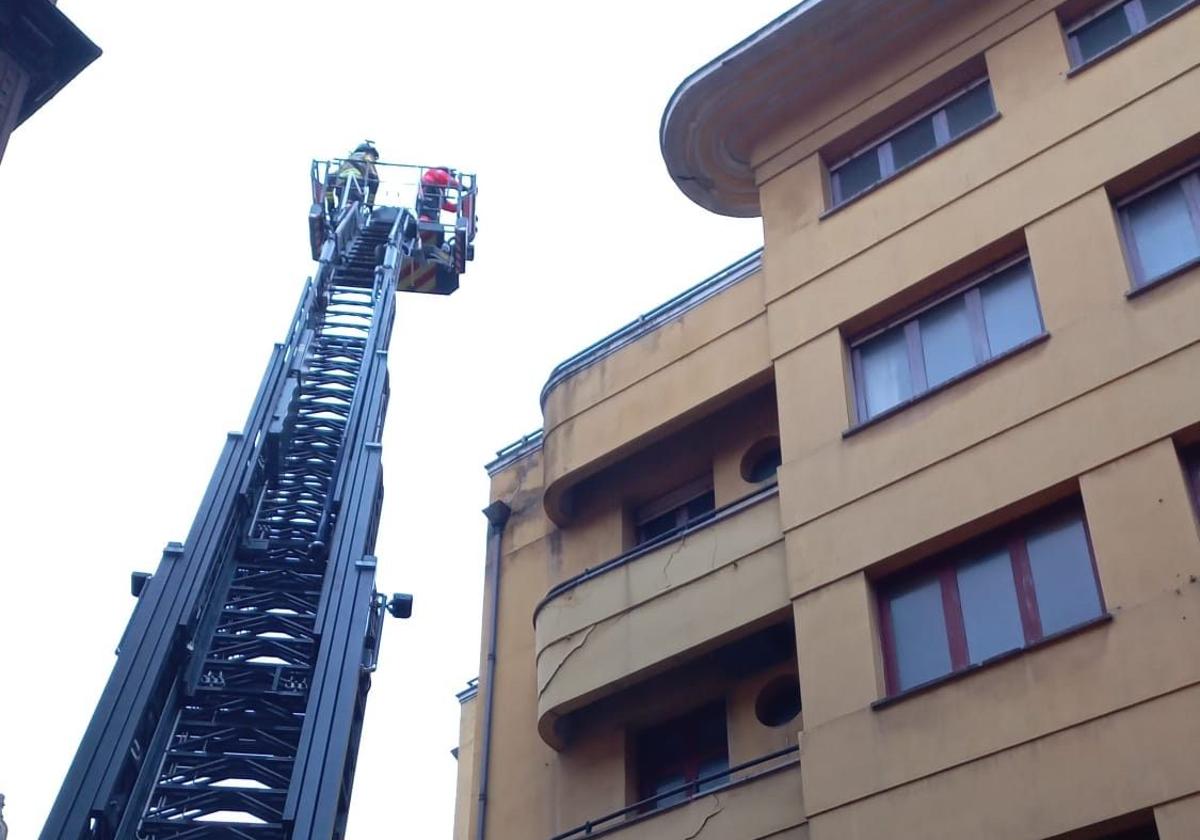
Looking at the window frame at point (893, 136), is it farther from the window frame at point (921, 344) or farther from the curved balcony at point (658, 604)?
the curved balcony at point (658, 604)

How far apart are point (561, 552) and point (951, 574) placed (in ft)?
23.4

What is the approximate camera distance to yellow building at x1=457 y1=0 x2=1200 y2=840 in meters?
12.7

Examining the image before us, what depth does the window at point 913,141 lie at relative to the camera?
17.7m

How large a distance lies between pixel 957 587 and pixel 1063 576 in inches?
44.6

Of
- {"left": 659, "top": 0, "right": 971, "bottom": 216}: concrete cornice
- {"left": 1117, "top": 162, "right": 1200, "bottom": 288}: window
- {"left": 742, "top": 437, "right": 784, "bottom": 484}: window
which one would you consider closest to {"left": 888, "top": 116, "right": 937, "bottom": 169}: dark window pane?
{"left": 659, "top": 0, "right": 971, "bottom": 216}: concrete cornice

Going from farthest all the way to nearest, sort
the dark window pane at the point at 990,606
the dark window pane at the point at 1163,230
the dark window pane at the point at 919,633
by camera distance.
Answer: the dark window pane at the point at 1163,230, the dark window pane at the point at 919,633, the dark window pane at the point at 990,606

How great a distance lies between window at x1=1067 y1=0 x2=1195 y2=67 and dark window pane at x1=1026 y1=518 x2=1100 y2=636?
19.0 feet

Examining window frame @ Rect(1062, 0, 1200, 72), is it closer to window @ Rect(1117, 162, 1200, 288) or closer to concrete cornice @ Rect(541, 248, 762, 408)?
window @ Rect(1117, 162, 1200, 288)

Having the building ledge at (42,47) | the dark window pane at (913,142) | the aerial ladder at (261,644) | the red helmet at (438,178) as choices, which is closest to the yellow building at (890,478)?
the dark window pane at (913,142)

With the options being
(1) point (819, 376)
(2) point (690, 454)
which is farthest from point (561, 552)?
(1) point (819, 376)

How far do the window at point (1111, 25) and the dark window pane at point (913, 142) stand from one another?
1892 mm

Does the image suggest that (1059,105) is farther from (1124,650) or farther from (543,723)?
(543,723)

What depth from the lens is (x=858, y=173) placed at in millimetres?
18641

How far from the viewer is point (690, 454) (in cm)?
1953
